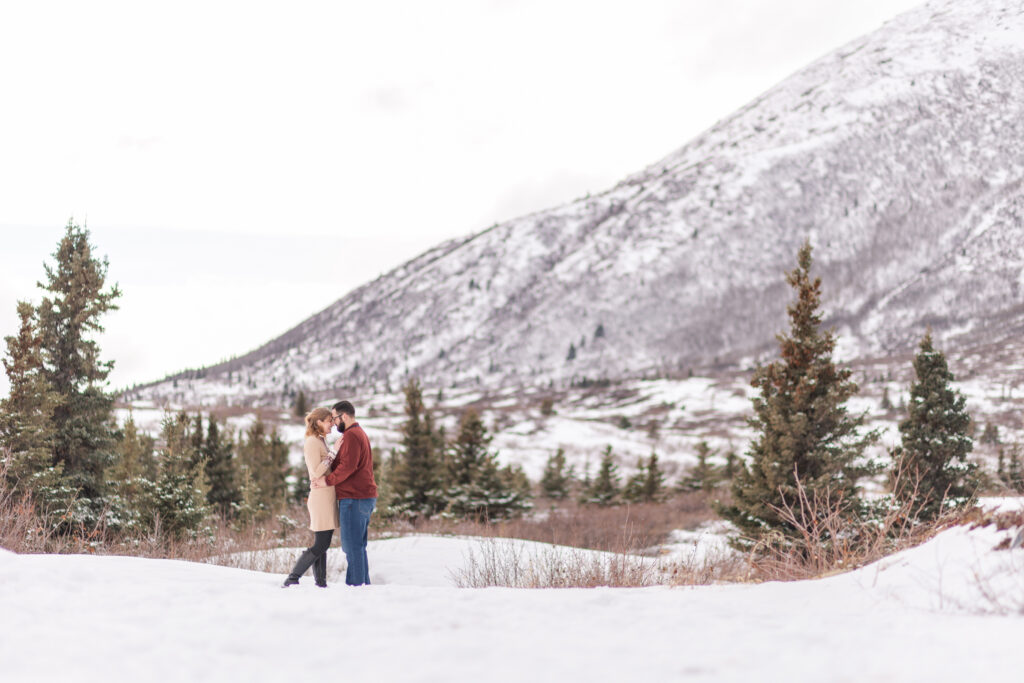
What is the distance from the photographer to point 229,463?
28.7m

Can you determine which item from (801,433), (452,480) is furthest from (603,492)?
(801,433)

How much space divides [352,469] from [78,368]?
1154cm

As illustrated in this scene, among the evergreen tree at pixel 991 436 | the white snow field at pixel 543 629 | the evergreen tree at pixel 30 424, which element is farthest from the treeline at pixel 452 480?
the white snow field at pixel 543 629

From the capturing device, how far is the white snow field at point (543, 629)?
2.82 meters

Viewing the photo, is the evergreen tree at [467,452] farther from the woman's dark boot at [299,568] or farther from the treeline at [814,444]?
the woman's dark boot at [299,568]

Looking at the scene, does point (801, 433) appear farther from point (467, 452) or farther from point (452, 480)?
point (452, 480)

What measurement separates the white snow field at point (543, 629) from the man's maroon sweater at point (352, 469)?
1754 millimetres

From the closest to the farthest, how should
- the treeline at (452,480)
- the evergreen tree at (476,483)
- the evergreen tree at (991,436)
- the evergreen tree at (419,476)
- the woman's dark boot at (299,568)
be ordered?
the woman's dark boot at (299,568) < the evergreen tree at (476,483) < the treeline at (452,480) < the evergreen tree at (419,476) < the evergreen tree at (991,436)

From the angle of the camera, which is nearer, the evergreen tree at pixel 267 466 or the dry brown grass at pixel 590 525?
the dry brown grass at pixel 590 525

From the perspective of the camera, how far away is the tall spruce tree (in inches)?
547

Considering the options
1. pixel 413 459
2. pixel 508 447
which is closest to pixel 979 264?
pixel 508 447

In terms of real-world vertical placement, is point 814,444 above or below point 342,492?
below

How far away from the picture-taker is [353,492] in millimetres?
6449

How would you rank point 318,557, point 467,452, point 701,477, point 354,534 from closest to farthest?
1. point 318,557
2. point 354,534
3. point 467,452
4. point 701,477
